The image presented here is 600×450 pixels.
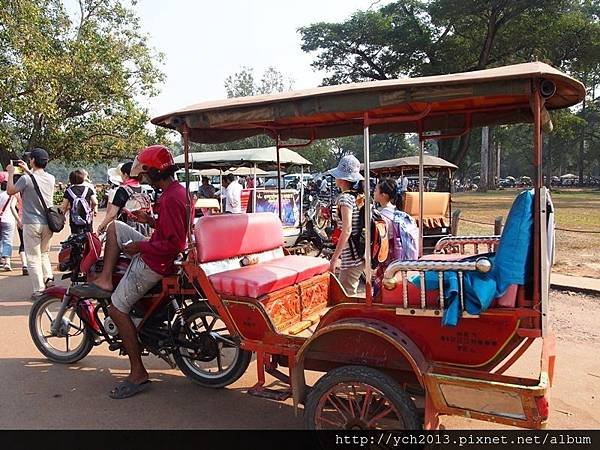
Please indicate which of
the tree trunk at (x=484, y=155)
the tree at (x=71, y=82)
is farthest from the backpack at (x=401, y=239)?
the tree trunk at (x=484, y=155)

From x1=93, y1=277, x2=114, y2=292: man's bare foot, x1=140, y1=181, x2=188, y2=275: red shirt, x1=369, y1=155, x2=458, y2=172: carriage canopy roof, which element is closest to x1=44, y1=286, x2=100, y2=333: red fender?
x1=93, y1=277, x2=114, y2=292: man's bare foot

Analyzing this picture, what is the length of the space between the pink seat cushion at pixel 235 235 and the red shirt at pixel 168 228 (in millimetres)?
162

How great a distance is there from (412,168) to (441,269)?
1127 centimetres

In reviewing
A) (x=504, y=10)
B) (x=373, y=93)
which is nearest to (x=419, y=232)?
(x=373, y=93)

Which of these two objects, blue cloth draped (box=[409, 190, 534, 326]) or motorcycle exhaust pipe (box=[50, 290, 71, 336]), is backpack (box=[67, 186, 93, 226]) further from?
blue cloth draped (box=[409, 190, 534, 326])

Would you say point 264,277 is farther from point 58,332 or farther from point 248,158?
point 248,158

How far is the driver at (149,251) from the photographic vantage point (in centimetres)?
374

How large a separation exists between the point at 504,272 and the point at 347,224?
72.3 inches

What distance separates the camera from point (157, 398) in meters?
3.87

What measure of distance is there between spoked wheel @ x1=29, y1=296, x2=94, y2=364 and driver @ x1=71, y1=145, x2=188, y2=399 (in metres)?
0.81

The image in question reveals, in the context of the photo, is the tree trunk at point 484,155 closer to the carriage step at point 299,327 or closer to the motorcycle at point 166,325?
the carriage step at point 299,327

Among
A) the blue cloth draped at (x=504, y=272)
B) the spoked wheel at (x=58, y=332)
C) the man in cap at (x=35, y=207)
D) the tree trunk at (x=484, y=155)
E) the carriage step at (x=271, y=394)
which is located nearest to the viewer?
the blue cloth draped at (x=504, y=272)

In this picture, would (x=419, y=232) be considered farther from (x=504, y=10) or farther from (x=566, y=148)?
(x=566, y=148)

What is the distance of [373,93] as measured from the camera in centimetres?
281
